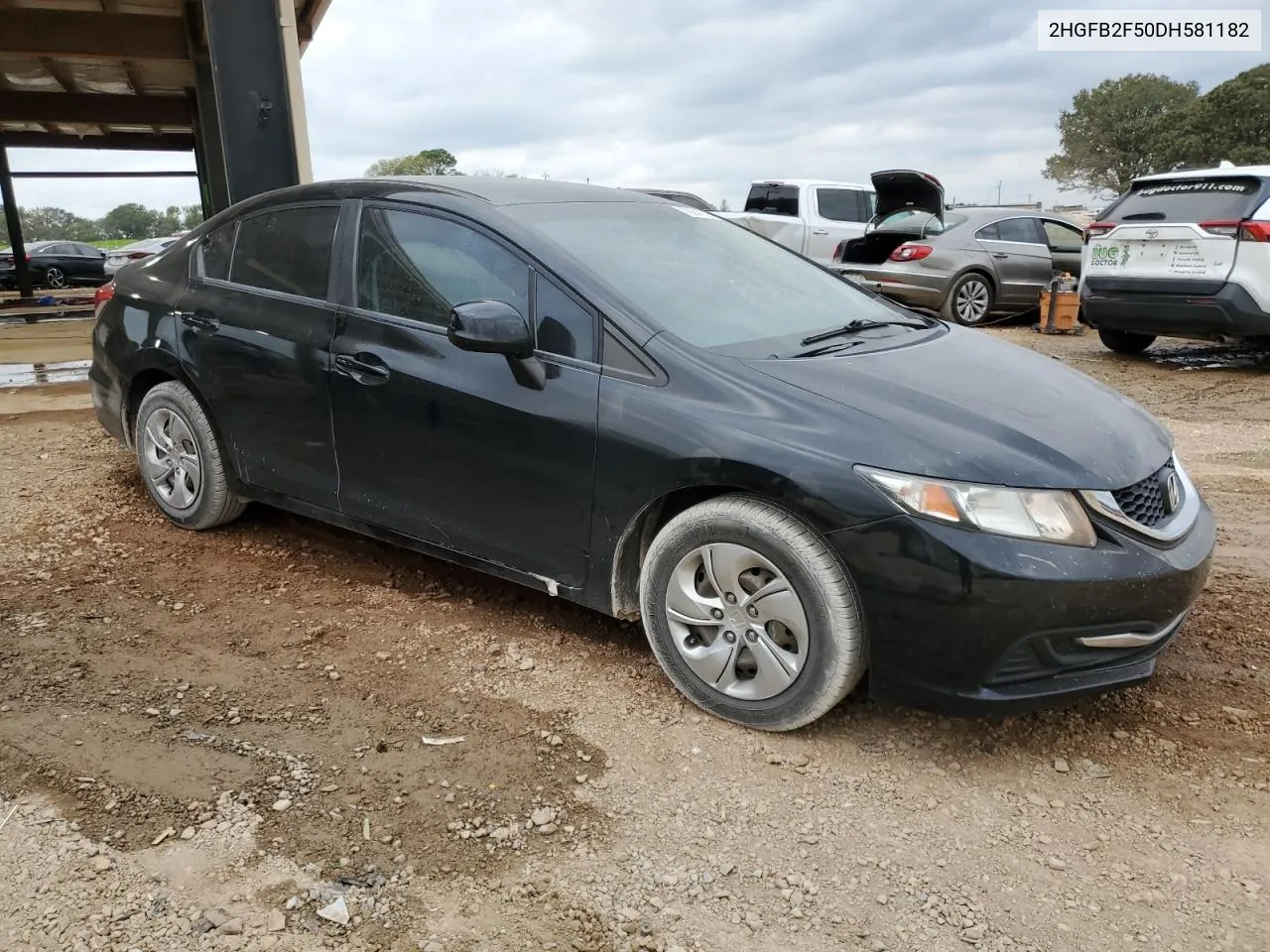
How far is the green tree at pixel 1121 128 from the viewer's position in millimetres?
46763

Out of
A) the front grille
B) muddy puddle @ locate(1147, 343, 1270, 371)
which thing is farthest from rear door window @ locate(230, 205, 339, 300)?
muddy puddle @ locate(1147, 343, 1270, 371)

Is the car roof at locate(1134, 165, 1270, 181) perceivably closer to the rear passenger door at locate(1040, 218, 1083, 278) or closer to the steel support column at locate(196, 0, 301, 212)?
the rear passenger door at locate(1040, 218, 1083, 278)

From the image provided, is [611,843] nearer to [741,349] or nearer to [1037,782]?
[1037,782]

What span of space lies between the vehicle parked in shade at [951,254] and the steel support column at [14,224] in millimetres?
19403

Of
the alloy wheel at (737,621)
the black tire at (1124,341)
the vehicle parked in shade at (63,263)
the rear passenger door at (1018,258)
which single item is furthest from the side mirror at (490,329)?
the vehicle parked in shade at (63,263)

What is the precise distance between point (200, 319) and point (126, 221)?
34.1 meters

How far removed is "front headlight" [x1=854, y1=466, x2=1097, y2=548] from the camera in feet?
8.24

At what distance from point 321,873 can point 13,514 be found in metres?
3.39

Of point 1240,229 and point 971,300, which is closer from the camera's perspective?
point 1240,229

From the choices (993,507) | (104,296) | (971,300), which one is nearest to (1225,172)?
(971,300)

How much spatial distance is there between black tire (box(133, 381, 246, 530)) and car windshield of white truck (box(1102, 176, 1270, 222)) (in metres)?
7.85

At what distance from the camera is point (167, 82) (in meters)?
17.0

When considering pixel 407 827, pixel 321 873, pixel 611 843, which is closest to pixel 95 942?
pixel 321 873

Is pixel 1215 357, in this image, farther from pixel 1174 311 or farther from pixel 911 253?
pixel 911 253
